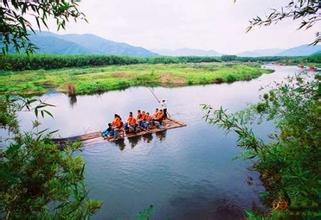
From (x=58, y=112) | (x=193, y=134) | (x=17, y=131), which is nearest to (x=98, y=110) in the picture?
(x=58, y=112)

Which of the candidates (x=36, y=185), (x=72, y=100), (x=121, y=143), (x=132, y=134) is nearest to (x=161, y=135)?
(x=132, y=134)

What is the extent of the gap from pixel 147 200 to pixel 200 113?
16527 mm

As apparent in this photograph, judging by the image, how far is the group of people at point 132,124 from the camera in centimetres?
1981

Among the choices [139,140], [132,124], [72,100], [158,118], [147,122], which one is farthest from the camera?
[72,100]

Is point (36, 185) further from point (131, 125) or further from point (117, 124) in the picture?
point (131, 125)

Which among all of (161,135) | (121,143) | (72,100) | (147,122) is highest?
(147,122)

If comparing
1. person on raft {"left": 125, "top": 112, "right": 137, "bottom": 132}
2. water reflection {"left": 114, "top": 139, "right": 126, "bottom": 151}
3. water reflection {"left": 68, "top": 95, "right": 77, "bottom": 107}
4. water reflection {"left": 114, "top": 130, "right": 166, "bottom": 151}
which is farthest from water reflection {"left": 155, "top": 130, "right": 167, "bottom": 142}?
water reflection {"left": 68, "top": 95, "right": 77, "bottom": 107}

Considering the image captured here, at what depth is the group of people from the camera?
65.0 ft

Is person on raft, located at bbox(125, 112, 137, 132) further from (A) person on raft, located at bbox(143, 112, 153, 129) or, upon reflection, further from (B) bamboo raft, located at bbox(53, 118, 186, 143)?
(A) person on raft, located at bbox(143, 112, 153, 129)

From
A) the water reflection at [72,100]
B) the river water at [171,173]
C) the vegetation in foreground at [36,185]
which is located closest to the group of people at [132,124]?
the river water at [171,173]

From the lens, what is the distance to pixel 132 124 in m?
20.7

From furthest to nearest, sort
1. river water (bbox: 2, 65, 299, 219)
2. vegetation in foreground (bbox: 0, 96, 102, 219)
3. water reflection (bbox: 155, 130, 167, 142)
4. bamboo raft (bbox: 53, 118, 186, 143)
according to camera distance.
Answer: water reflection (bbox: 155, 130, 167, 142)
bamboo raft (bbox: 53, 118, 186, 143)
river water (bbox: 2, 65, 299, 219)
vegetation in foreground (bbox: 0, 96, 102, 219)

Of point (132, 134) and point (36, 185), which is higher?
point (36, 185)

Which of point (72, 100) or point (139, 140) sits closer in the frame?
point (139, 140)
